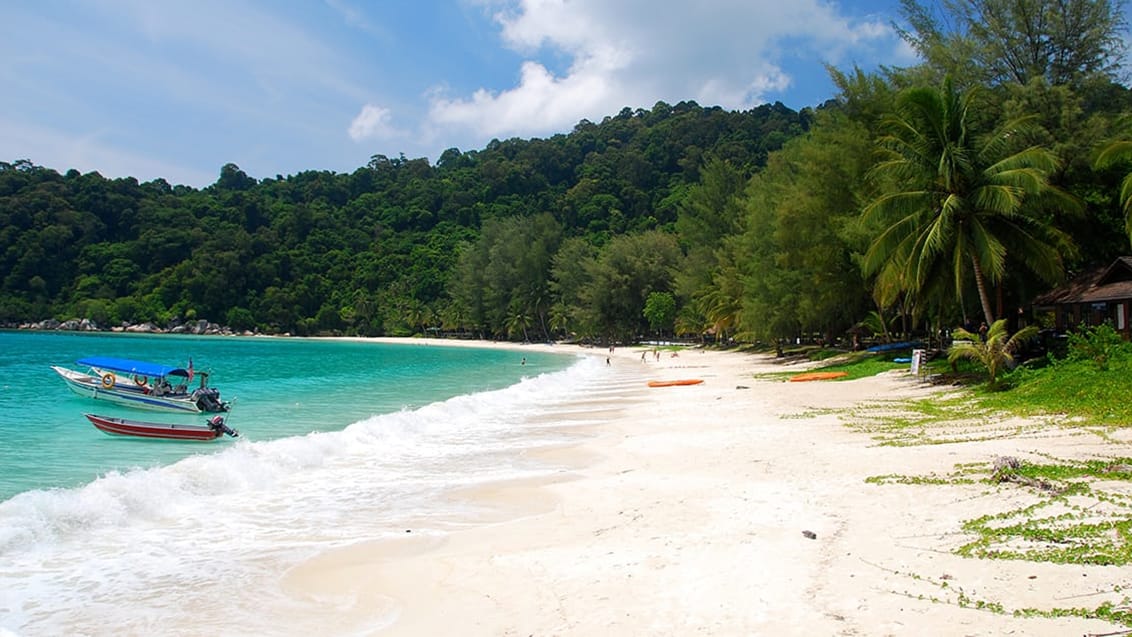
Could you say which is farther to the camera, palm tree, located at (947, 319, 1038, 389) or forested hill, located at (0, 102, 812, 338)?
forested hill, located at (0, 102, 812, 338)

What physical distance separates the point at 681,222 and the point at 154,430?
57.5 m

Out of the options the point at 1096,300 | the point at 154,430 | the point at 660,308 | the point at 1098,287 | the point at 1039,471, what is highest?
the point at 660,308

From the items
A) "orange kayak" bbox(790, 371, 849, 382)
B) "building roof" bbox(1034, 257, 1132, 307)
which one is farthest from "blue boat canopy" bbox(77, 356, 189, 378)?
"building roof" bbox(1034, 257, 1132, 307)

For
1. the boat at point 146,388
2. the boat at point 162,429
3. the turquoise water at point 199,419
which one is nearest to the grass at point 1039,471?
the turquoise water at point 199,419

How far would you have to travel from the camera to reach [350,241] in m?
144

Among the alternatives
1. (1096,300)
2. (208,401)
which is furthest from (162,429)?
(1096,300)

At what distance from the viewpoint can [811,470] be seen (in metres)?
10.3

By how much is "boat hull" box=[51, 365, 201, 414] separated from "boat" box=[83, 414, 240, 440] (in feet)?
12.7

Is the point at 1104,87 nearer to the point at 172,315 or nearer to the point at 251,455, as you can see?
the point at 251,455

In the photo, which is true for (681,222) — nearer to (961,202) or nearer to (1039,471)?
(961,202)

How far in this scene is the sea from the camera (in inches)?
252

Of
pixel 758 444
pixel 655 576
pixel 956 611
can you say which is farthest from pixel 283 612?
pixel 758 444

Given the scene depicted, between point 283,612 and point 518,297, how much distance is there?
3707 inches

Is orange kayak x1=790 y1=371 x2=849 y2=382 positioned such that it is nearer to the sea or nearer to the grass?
the grass
